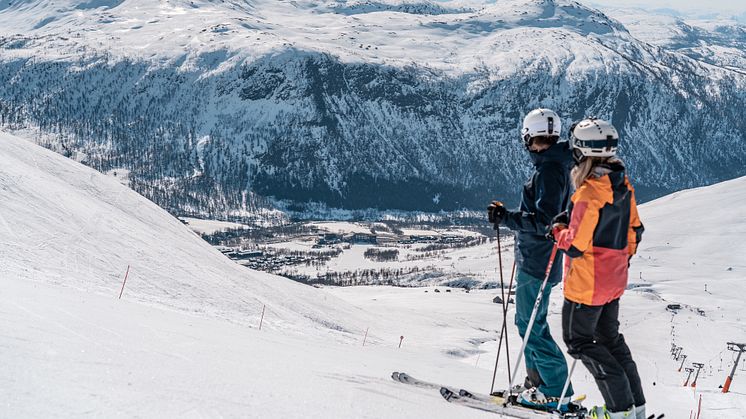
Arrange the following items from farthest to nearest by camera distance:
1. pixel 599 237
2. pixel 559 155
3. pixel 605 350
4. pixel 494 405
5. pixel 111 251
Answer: pixel 111 251
pixel 559 155
pixel 494 405
pixel 605 350
pixel 599 237

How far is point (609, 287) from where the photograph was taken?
7.00 metres

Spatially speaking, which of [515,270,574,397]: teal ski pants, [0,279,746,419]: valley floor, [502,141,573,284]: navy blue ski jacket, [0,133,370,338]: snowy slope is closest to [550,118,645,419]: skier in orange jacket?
[502,141,573,284]: navy blue ski jacket

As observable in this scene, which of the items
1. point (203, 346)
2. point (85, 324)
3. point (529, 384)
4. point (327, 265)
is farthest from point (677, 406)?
point (327, 265)

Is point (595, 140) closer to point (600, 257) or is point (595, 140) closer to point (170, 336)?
point (600, 257)

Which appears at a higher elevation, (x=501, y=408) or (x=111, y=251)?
(x=501, y=408)

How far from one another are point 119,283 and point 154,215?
1343cm

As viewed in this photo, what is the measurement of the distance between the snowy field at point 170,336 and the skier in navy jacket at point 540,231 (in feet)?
4.24

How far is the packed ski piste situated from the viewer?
692cm

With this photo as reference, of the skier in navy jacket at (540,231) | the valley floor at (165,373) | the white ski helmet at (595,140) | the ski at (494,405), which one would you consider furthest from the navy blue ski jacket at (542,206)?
the valley floor at (165,373)

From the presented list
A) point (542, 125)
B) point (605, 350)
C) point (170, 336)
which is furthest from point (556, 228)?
point (170, 336)

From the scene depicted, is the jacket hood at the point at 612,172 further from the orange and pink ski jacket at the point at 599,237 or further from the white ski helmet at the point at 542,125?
the white ski helmet at the point at 542,125

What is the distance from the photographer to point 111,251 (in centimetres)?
2102

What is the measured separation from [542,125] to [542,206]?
1082mm

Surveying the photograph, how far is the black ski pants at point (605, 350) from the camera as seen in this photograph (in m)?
7.05
